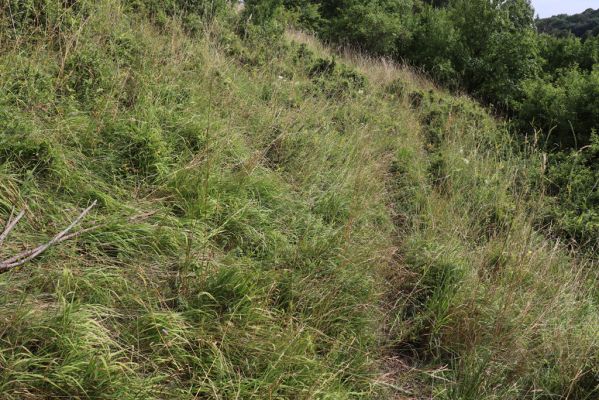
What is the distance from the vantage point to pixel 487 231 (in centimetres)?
443

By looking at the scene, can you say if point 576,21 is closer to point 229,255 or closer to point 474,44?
point 474,44

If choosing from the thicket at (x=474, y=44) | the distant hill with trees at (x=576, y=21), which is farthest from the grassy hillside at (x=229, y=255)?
the distant hill with trees at (x=576, y=21)

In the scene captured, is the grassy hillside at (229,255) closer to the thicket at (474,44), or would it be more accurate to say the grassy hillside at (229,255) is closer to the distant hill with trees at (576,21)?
the thicket at (474,44)

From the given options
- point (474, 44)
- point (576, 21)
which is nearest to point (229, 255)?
point (474, 44)

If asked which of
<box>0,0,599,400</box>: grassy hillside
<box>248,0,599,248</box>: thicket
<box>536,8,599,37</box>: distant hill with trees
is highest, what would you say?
<box>536,8,599,37</box>: distant hill with trees

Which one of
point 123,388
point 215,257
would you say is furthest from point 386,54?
point 123,388

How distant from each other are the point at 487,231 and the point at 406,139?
174 cm

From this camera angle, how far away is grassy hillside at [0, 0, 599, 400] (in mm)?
2336

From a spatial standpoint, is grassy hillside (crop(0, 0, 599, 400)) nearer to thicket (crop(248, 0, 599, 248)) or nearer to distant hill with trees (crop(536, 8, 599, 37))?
thicket (crop(248, 0, 599, 248))

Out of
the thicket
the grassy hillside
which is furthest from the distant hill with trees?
the grassy hillside

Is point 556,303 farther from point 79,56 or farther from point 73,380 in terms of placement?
point 79,56

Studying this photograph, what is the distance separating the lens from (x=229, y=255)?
2963 mm

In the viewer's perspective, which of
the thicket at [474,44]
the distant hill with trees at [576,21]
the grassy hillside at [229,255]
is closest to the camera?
the grassy hillside at [229,255]

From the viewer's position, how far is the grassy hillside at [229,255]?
234 cm
